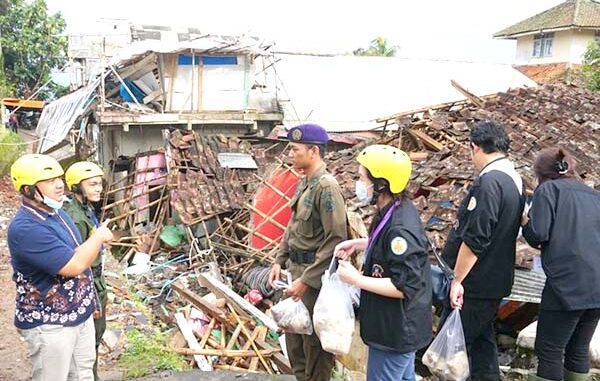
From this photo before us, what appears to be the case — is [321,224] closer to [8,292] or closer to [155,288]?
[8,292]

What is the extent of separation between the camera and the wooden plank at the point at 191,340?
16.9 ft

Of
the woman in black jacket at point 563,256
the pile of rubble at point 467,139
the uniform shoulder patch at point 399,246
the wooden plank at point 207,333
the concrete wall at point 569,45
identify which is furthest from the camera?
the concrete wall at point 569,45

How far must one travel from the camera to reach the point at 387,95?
17453 millimetres

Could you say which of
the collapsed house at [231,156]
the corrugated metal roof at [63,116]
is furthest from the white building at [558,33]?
the corrugated metal roof at [63,116]

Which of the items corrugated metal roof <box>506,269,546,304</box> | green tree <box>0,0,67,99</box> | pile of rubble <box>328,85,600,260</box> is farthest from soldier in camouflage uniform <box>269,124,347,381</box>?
green tree <box>0,0,67,99</box>

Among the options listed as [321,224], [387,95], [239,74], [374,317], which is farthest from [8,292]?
[387,95]

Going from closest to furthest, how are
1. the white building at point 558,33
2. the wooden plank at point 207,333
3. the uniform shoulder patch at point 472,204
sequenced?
the uniform shoulder patch at point 472,204 → the wooden plank at point 207,333 → the white building at point 558,33

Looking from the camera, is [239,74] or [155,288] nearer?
[155,288]

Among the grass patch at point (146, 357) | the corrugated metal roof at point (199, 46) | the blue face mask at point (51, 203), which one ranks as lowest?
the grass patch at point (146, 357)

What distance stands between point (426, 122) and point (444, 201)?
13.2 ft

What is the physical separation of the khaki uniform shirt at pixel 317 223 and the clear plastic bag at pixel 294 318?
178 mm

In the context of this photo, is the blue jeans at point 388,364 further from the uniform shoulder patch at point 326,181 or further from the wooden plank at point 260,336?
the wooden plank at point 260,336

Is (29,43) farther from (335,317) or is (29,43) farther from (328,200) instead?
(335,317)

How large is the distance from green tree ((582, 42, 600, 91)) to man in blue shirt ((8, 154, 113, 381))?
18.9 m
